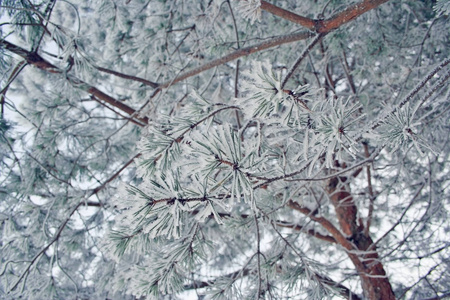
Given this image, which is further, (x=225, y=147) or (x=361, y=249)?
(x=361, y=249)

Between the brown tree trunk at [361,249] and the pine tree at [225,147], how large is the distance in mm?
16

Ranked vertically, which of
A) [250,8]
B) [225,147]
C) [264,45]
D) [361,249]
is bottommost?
[225,147]

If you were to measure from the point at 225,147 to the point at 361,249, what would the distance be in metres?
2.42

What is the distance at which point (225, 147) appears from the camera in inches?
32.9

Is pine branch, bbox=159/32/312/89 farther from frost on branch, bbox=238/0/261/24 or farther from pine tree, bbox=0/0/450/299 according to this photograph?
frost on branch, bbox=238/0/261/24

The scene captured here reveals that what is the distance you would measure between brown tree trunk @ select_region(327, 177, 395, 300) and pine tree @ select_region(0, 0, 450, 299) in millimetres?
16

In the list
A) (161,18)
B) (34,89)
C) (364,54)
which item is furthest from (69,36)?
(34,89)

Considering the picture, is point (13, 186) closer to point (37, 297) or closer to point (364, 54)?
point (37, 297)

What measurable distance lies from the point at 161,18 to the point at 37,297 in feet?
8.28

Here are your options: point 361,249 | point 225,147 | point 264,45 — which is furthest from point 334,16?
point 361,249

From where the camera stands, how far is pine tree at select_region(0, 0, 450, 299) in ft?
2.97

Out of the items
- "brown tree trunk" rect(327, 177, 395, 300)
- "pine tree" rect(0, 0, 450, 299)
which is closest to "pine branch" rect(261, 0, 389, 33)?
"pine tree" rect(0, 0, 450, 299)

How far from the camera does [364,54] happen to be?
2.65m

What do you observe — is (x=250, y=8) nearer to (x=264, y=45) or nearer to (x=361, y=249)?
(x=264, y=45)
